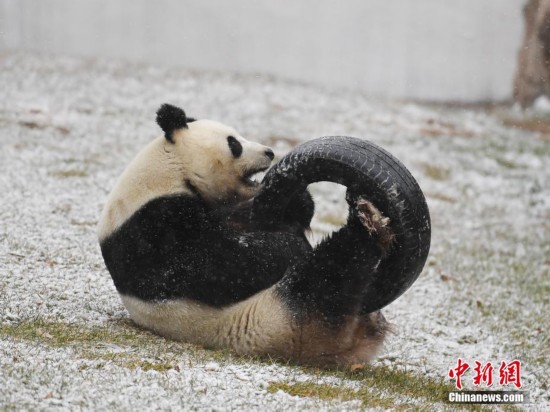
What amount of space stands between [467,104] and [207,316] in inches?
797

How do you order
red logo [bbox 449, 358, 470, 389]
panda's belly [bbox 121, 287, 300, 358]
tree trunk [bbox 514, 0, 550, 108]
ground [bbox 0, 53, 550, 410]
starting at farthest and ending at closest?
tree trunk [bbox 514, 0, 550, 108], red logo [bbox 449, 358, 470, 389], panda's belly [bbox 121, 287, 300, 358], ground [bbox 0, 53, 550, 410]

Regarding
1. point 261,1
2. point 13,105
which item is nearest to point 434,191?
point 13,105

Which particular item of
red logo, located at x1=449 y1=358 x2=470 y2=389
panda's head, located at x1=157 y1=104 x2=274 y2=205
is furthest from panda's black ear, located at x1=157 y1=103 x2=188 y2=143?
red logo, located at x1=449 y1=358 x2=470 y2=389

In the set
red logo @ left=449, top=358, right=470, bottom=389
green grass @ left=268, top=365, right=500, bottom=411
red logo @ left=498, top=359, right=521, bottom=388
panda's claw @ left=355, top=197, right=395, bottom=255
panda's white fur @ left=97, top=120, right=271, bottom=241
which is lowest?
red logo @ left=498, top=359, right=521, bottom=388

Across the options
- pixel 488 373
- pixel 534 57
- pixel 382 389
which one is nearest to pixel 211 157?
pixel 382 389

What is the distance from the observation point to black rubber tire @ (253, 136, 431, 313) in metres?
4.85

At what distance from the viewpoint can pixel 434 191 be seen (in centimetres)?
1366

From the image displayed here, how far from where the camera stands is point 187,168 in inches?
209

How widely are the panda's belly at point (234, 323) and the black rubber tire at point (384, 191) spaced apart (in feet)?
2.03

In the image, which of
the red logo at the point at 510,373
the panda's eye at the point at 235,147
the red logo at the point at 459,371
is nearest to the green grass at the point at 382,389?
the red logo at the point at 459,371

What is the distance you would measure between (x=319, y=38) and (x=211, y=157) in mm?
20959

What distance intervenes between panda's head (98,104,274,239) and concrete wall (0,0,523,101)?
18835 millimetres

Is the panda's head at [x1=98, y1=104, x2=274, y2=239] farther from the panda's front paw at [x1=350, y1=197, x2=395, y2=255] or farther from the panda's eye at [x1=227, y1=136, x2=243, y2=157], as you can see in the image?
the panda's front paw at [x1=350, y1=197, x2=395, y2=255]

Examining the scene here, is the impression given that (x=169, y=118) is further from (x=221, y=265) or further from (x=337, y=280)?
(x=337, y=280)
